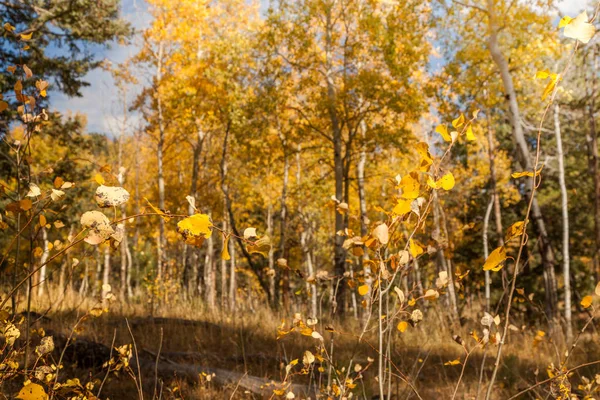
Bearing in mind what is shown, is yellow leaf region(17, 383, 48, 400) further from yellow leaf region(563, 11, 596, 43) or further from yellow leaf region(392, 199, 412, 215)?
yellow leaf region(563, 11, 596, 43)

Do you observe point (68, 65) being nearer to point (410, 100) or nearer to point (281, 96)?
point (281, 96)

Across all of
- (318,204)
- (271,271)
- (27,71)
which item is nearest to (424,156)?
(271,271)

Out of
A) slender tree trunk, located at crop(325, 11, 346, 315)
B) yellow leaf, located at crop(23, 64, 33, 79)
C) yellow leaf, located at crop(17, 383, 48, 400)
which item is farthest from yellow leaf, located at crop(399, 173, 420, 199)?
slender tree trunk, located at crop(325, 11, 346, 315)

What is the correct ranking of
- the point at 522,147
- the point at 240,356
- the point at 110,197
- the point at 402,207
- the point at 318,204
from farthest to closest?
the point at 318,204 → the point at 522,147 → the point at 240,356 → the point at 402,207 → the point at 110,197

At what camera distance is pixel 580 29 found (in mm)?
756

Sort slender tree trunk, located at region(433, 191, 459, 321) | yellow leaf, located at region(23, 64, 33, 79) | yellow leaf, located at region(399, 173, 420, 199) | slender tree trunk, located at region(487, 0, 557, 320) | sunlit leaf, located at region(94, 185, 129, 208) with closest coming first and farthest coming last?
sunlit leaf, located at region(94, 185, 129, 208) < yellow leaf, located at region(399, 173, 420, 199) < yellow leaf, located at region(23, 64, 33, 79) < slender tree trunk, located at region(433, 191, 459, 321) < slender tree trunk, located at region(487, 0, 557, 320)

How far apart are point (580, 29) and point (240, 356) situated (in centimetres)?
362

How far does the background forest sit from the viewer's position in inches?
43.6

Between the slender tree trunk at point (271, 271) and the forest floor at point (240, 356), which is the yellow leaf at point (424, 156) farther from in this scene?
the forest floor at point (240, 356)

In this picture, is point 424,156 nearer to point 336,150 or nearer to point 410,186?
point 410,186

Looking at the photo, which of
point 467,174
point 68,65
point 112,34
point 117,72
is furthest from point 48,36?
point 467,174

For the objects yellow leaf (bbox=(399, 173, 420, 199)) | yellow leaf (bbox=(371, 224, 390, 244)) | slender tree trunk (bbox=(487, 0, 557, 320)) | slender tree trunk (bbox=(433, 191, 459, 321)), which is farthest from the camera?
slender tree trunk (bbox=(487, 0, 557, 320))

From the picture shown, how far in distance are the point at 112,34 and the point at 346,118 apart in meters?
5.55

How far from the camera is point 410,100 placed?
328 inches
